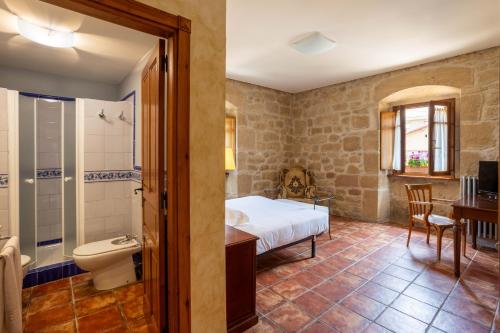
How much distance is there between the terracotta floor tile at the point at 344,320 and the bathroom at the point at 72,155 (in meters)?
1.84

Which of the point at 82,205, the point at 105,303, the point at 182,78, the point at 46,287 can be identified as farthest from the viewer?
the point at 82,205

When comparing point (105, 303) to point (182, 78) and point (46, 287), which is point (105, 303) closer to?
point (46, 287)

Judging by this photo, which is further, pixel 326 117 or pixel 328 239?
pixel 326 117

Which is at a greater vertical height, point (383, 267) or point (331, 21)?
point (331, 21)

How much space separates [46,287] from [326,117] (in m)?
5.02

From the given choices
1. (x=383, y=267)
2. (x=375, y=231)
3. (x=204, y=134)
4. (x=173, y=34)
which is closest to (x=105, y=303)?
(x=204, y=134)

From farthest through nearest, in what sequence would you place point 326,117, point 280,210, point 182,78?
point 326,117, point 280,210, point 182,78

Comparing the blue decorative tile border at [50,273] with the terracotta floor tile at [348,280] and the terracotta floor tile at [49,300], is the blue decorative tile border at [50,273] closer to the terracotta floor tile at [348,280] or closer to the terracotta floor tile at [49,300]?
the terracotta floor tile at [49,300]

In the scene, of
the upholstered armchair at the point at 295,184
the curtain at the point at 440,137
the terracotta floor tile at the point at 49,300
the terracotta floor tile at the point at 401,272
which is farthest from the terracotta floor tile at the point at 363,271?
the terracotta floor tile at the point at 49,300

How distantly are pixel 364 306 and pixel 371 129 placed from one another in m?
3.32

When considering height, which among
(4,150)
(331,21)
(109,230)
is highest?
(331,21)

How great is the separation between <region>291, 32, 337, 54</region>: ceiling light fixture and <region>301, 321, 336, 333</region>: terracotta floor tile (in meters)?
2.89

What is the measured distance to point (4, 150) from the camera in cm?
257

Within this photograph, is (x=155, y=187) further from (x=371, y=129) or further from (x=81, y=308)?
(x=371, y=129)
